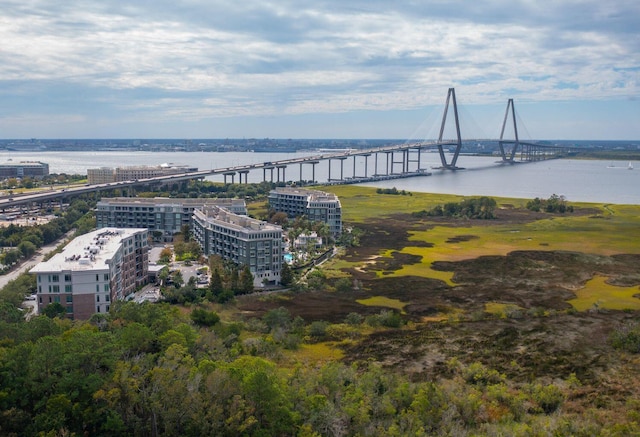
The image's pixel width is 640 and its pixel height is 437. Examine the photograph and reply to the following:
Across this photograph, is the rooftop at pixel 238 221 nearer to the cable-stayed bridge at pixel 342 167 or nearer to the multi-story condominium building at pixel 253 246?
Result: the multi-story condominium building at pixel 253 246

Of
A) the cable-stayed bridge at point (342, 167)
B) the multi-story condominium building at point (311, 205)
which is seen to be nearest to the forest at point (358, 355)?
the multi-story condominium building at point (311, 205)

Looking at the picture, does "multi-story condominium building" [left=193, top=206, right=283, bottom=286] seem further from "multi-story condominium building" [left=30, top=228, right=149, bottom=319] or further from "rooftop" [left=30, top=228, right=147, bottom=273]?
"multi-story condominium building" [left=30, top=228, right=149, bottom=319]

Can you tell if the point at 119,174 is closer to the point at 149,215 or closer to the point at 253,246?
the point at 149,215

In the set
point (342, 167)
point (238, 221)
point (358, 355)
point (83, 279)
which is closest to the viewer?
point (358, 355)

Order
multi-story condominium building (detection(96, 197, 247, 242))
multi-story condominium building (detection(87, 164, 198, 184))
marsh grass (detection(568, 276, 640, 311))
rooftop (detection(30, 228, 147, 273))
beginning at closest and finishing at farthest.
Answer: rooftop (detection(30, 228, 147, 273)) < marsh grass (detection(568, 276, 640, 311)) < multi-story condominium building (detection(96, 197, 247, 242)) < multi-story condominium building (detection(87, 164, 198, 184))

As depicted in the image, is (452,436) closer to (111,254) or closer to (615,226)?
(111,254)

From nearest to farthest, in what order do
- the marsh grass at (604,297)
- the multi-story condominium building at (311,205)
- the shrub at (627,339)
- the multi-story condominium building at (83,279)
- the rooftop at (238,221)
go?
the shrub at (627,339), the multi-story condominium building at (83,279), the marsh grass at (604,297), the rooftop at (238,221), the multi-story condominium building at (311,205)

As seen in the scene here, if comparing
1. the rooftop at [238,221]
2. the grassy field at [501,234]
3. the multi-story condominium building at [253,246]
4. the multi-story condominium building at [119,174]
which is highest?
the multi-story condominium building at [119,174]

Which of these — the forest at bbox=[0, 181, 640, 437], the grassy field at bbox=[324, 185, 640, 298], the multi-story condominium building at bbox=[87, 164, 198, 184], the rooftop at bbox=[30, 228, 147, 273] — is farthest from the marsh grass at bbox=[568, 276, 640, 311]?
the multi-story condominium building at bbox=[87, 164, 198, 184]

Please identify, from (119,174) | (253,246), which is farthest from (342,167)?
(253,246)
